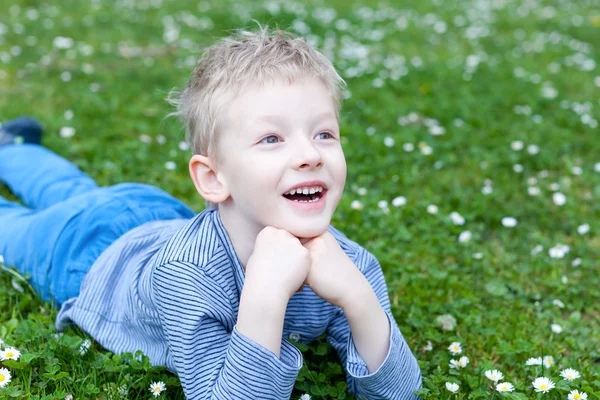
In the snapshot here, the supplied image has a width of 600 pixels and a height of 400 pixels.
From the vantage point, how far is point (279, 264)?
2068 mm

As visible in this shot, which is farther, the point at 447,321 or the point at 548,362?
the point at 447,321

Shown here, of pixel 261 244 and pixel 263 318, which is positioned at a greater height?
pixel 261 244

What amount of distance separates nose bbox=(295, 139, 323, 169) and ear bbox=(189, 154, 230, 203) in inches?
12.7

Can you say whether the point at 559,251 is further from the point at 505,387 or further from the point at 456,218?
the point at 505,387

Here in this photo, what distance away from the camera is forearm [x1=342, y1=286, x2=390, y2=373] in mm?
2148

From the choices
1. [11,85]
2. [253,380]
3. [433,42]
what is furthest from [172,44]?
[253,380]

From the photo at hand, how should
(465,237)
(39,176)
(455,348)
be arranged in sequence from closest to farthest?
1. (455,348)
2. (465,237)
3. (39,176)

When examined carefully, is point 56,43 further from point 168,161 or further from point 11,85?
point 168,161

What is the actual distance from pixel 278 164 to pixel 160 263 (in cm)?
55

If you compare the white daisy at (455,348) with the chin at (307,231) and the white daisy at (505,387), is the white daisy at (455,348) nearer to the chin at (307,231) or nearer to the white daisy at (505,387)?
the white daisy at (505,387)

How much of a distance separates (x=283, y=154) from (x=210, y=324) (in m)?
0.61

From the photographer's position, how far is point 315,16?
9117mm

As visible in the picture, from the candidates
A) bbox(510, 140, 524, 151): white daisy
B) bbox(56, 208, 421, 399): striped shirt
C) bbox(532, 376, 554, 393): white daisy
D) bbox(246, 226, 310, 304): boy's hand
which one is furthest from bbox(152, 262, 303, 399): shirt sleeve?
bbox(510, 140, 524, 151): white daisy

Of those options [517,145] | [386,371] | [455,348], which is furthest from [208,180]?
[517,145]
